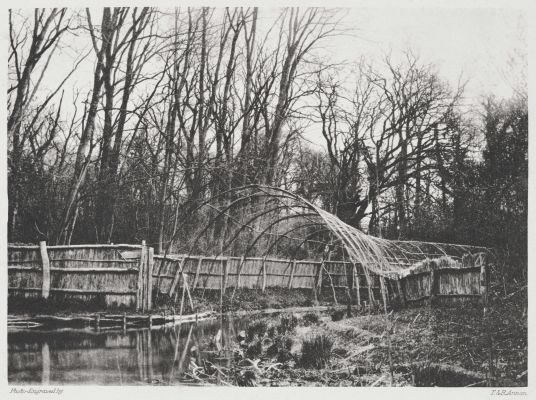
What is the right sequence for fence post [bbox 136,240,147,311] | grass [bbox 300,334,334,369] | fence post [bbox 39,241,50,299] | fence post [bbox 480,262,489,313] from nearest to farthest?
grass [bbox 300,334,334,369] → fence post [bbox 480,262,489,313] → fence post [bbox 39,241,50,299] → fence post [bbox 136,240,147,311]

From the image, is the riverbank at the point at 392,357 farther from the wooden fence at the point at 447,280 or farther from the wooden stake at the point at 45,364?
the wooden stake at the point at 45,364

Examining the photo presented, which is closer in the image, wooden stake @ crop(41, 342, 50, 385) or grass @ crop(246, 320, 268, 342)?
wooden stake @ crop(41, 342, 50, 385)

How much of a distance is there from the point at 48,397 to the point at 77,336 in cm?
353

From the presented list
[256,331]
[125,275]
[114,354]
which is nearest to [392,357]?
[256,331]

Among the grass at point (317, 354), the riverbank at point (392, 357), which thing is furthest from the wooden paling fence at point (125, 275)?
the grass at point (317, 354)

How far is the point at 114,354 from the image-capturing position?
8.47 m

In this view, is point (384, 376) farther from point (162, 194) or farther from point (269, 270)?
point (269, 270)

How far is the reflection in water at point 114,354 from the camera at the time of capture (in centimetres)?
700

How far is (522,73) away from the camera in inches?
297

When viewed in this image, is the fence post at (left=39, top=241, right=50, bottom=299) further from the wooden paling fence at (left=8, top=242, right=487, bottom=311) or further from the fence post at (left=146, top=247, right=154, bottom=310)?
the fence post at (left=146, top=247, right=154, bottom=310)

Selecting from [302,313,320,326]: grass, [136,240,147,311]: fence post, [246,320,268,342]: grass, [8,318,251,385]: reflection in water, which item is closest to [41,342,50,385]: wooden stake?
[8,318,251,385]: reflection in water

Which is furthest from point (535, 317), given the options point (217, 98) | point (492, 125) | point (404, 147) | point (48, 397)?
point (404, 147)

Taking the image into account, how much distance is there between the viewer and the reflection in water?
7.00m

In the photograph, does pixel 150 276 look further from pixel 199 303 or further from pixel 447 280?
pixel 447 280
